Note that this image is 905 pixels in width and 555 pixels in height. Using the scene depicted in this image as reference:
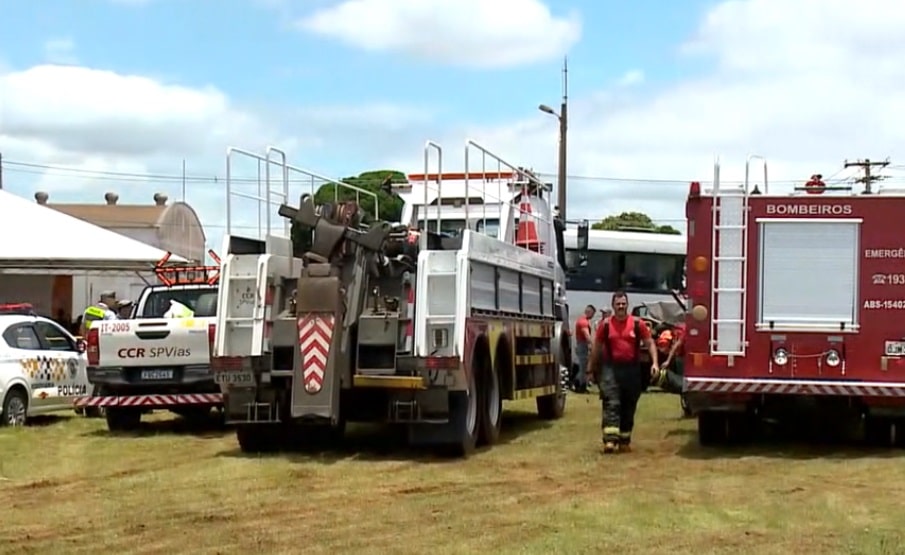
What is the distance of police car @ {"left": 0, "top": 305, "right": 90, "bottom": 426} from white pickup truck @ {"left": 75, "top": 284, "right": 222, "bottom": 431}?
1.40 metres

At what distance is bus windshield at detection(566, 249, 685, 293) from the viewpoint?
33125 mm

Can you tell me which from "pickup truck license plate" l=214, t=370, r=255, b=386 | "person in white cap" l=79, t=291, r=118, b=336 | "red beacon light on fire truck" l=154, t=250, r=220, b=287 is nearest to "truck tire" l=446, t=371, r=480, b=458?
"pickup truck license plate" l=214, t=370, r=255, b=386

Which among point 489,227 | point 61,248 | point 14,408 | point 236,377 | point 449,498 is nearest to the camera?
point 449,498

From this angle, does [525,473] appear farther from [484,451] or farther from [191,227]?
[191,227]

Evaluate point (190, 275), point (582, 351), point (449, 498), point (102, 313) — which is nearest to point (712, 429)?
point (449, 498)

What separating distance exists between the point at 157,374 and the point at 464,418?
478 centimetres

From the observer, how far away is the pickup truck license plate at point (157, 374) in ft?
54.5

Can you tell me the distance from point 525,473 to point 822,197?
4172 mm

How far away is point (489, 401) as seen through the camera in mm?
14859

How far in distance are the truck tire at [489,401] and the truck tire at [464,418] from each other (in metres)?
0.32

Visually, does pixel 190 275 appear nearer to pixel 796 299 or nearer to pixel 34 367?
pixel 34 367

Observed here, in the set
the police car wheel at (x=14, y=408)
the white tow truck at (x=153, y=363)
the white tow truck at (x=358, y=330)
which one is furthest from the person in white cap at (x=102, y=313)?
the white tow truck at (x=358, y=330)

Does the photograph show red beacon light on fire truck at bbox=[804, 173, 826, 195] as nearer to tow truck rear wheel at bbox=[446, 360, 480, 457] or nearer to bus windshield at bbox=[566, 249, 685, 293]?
tow truck rear wheel at bbox=[446, 360, 480, 457]

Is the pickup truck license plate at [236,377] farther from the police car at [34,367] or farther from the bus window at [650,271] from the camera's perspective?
the bus window at [650,271]
